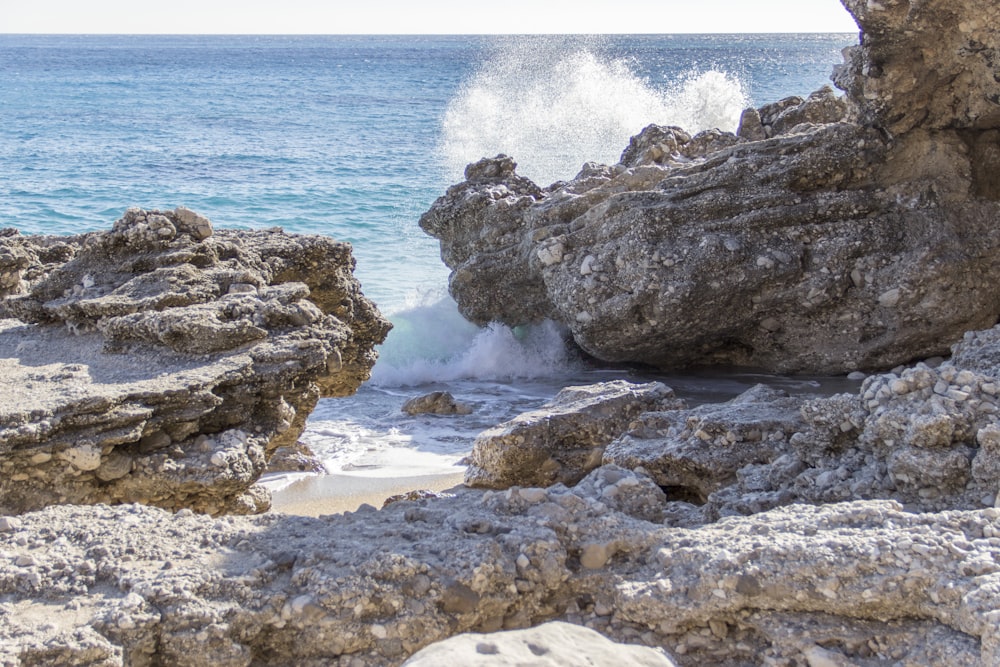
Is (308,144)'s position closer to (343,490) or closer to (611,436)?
(343,490)

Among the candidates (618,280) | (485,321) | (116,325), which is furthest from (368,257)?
(116,325)

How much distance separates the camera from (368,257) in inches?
550

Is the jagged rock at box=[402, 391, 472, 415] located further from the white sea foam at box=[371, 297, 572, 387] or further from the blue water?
the blue water

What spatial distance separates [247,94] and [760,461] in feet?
122

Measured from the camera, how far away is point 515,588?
229 cm

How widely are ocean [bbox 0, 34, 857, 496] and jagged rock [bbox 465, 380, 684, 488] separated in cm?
147

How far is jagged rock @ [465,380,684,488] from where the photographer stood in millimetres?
4223

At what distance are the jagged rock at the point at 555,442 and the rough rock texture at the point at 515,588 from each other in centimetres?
170

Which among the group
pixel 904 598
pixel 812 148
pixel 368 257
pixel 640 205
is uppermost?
pixel 812 148

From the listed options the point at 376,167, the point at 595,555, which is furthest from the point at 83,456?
the point at 376,167

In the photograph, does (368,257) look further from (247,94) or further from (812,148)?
(247,94)

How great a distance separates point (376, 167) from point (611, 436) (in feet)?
58.6

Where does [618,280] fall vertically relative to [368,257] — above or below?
above

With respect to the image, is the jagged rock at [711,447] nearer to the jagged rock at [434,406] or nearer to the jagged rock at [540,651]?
the jagged rock at [540,651]
